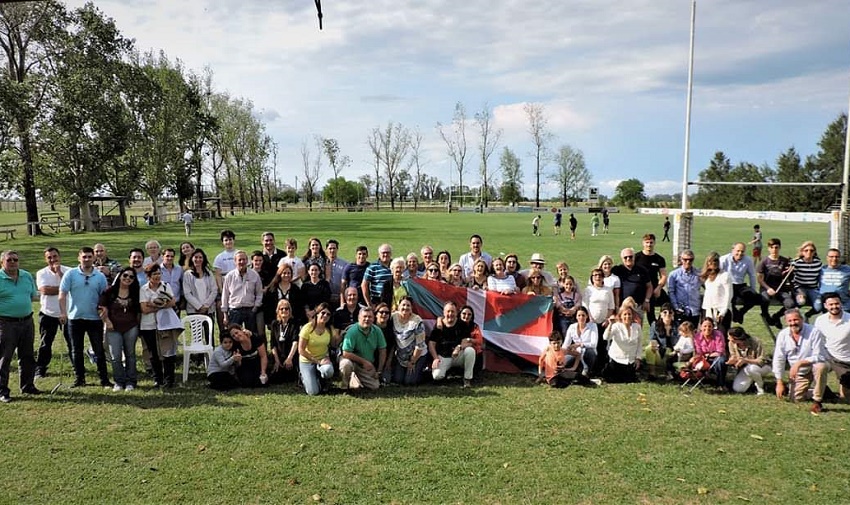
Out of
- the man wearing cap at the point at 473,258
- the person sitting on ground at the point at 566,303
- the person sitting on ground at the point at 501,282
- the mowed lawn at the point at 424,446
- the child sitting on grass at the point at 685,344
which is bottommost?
the mowed lawn at the point at 424,446

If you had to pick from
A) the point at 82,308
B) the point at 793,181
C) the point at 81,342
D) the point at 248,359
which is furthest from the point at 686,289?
the point at 793,181

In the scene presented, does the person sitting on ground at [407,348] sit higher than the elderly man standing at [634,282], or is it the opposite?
the elderly man standing at [634,282]

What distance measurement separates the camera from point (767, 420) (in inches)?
258

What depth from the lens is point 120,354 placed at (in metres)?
7.55

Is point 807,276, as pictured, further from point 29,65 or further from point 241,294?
point 29,65

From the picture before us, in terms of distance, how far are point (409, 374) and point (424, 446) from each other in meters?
2.06

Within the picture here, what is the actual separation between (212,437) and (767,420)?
628 cm

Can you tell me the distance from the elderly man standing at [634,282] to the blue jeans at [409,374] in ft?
11.1

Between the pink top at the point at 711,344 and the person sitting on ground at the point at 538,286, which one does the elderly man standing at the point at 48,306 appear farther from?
the pink top at the point at 711,344

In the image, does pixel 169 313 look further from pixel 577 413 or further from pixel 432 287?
pixel 577 413

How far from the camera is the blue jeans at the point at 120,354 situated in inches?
295

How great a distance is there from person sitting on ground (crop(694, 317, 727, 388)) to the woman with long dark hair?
302 inches

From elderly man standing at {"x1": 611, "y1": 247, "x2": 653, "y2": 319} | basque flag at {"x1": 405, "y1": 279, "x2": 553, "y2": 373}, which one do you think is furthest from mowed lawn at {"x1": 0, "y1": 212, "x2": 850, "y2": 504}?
elderly man standing at {"x1": 611, "y1": 247, "x2": 653, "y2": 319}

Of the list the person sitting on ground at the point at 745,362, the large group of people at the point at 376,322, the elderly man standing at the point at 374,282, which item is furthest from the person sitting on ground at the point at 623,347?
the elderly man standing at the point at 374,282
